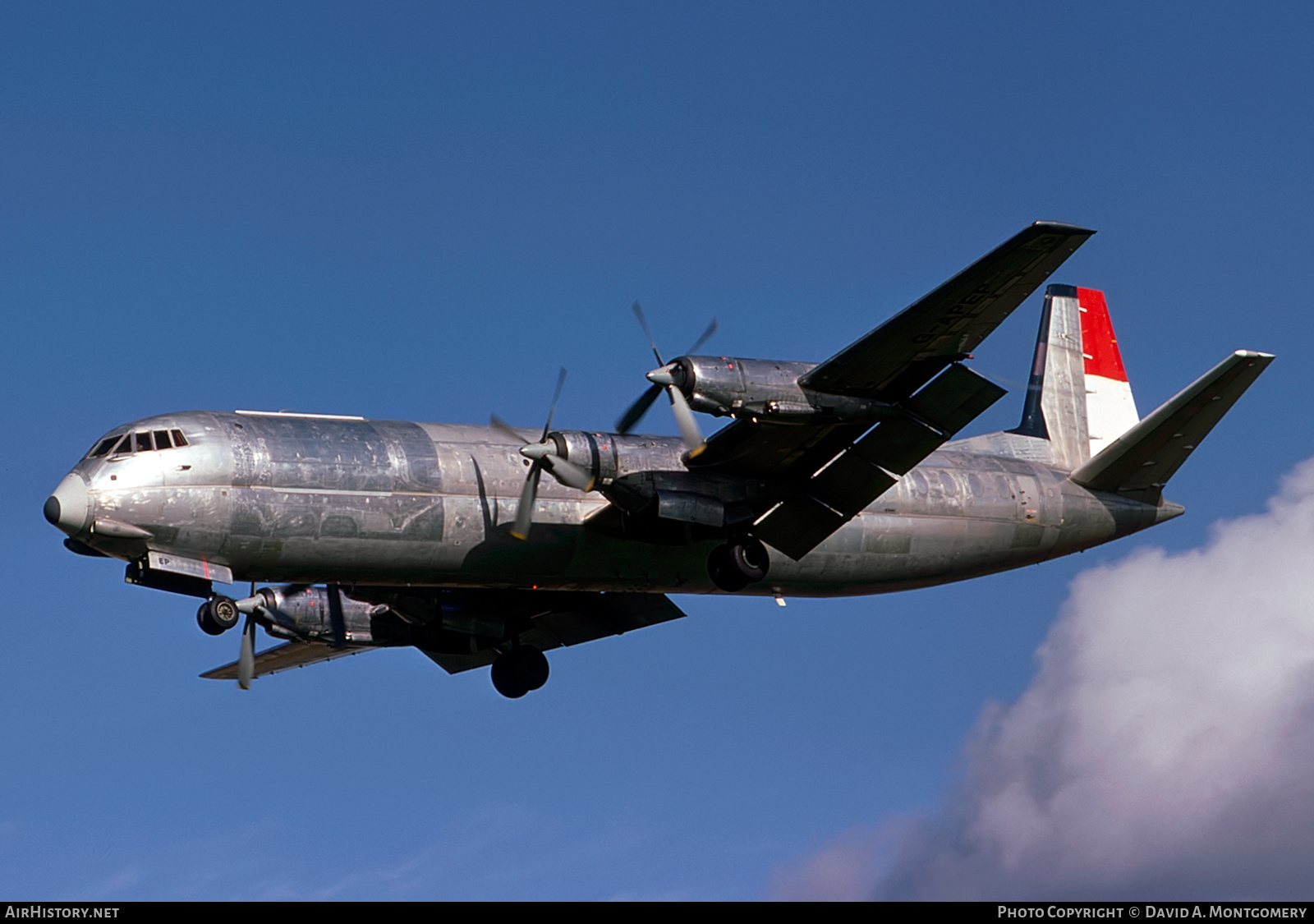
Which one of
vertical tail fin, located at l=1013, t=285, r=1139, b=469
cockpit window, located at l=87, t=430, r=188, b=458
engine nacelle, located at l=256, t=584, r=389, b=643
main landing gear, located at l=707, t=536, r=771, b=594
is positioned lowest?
main landing gear, located at l=707, t=536, r=771, b=594

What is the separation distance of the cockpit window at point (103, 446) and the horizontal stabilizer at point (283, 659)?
10.1 metres

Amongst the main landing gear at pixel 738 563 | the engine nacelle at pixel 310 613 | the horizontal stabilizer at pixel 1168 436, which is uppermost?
the engine nacelle at pixel 310 613

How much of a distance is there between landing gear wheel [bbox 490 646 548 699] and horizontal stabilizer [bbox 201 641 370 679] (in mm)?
4524

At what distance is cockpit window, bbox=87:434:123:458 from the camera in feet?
88.6

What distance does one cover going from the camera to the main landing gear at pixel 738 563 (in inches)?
1164

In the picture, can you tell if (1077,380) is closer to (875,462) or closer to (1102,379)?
(1102,379)

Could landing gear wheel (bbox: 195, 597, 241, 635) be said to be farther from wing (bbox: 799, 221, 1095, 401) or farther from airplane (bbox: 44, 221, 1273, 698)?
wing (bbox: 799, 221, 1095, 401)

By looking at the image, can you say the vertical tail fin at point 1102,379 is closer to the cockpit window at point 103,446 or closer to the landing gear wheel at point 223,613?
the landing gear wheel at point 223,613

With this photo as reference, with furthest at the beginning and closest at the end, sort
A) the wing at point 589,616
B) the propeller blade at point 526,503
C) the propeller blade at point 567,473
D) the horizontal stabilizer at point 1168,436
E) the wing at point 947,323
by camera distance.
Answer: the wing at point 589,616 < the horizontal stabilizer at point 1168,436 < the propeller blade at point 526,503 < the propeller blade at point 567,473 < the wing at point 947,323

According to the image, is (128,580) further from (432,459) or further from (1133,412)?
(1133,412)

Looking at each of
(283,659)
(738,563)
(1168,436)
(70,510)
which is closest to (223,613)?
(70,510)

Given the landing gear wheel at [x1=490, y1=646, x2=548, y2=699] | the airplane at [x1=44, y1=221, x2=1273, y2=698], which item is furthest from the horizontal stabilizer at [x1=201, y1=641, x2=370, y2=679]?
the landing gear wheel at [x1=490, y1=646, x2=548, y2=699]

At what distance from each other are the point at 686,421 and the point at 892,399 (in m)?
3.73

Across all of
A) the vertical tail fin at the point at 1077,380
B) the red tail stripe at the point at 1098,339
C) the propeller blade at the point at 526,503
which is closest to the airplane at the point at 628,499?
the propeller blade at the point at 526,503
